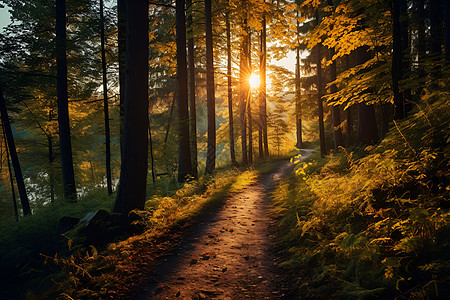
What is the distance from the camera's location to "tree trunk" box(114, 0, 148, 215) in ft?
19.6

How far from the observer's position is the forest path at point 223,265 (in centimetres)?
338

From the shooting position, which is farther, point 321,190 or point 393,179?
point 321,190

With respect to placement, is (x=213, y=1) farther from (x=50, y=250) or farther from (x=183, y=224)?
(x=50, y=250)

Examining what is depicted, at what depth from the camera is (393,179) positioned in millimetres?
3893

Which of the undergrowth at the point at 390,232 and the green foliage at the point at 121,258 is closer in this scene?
the undergrowth at the point at 390,232

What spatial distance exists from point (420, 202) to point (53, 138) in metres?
21.7

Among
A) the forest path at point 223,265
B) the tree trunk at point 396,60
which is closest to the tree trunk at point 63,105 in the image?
the forest path at point 223,265

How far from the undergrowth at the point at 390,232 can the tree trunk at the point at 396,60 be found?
906mm

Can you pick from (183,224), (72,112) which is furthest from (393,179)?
(72,112)

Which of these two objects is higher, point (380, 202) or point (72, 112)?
point (72, 112)

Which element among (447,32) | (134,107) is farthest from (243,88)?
(134,107)

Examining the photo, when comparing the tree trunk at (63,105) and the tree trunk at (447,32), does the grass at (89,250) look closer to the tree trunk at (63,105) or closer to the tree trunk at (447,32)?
the tree trunk at (63,105)

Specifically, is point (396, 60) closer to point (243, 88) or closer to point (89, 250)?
point (89, 250)

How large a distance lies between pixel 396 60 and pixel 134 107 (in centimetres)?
657
